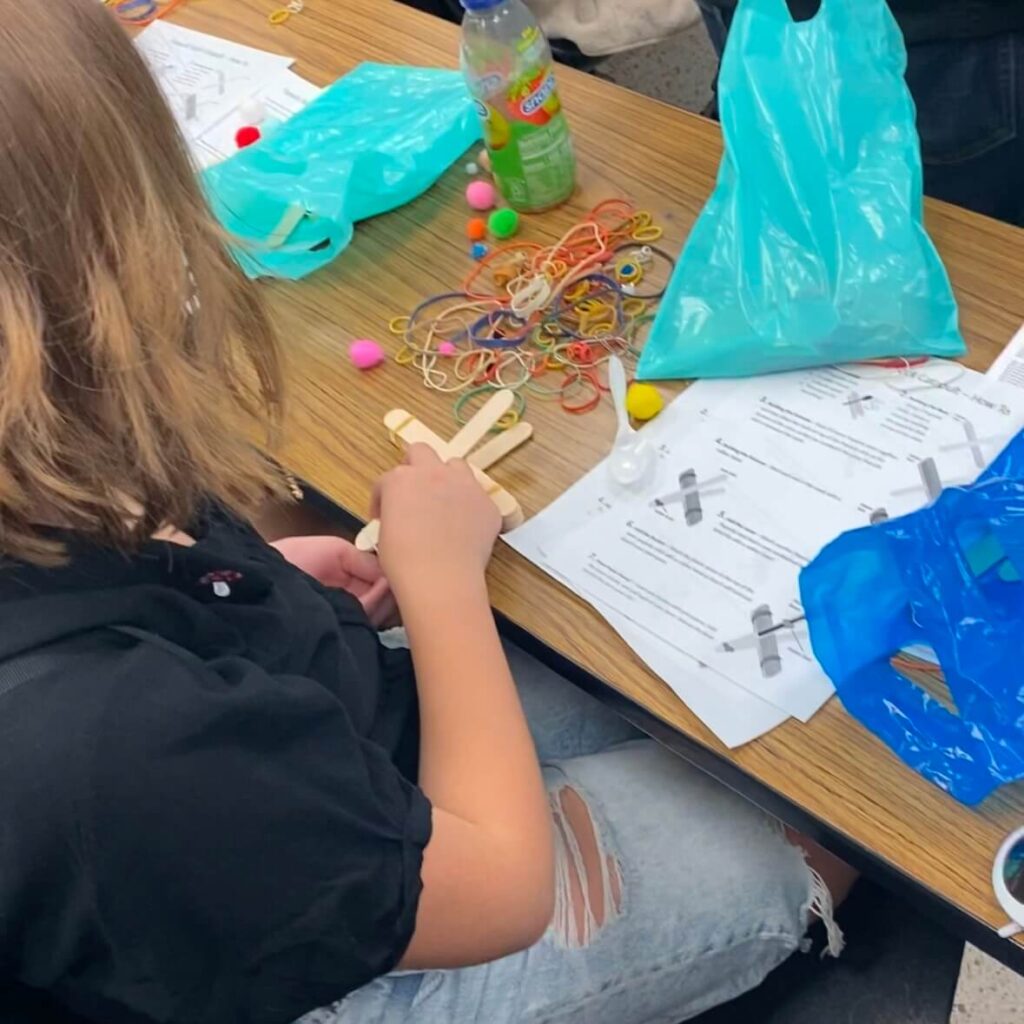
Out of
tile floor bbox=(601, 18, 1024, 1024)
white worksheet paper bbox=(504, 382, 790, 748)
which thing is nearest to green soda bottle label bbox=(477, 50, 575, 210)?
white worksheet paper bbox=(504, 382, 790, 748)

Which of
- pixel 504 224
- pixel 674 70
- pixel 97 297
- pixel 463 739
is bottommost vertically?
pixel 674 70

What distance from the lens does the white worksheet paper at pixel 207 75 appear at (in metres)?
1.14

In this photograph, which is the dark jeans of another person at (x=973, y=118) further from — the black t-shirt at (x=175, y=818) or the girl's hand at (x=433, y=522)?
the black t-shirt at (x=175, y=818)

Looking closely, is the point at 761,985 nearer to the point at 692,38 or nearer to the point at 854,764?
the point at 854,764

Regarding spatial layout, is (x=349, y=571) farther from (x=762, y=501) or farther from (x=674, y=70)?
(x=674, y=70)

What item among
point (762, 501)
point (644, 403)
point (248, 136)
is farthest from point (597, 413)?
point (248, 136)

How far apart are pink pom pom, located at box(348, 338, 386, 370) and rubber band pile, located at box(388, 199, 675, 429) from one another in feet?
0.05

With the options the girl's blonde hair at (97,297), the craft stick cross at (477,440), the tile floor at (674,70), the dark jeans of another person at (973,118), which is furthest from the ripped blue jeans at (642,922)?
the tile floor at (674,70)

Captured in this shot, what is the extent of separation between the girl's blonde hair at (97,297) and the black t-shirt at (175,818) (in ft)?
0.12

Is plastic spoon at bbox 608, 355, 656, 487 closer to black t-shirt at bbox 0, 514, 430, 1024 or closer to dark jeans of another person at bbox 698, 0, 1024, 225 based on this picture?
black t-shirt at bbox 0, 514, 430, 1024

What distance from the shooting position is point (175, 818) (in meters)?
0.48

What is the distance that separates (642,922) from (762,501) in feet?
0.87

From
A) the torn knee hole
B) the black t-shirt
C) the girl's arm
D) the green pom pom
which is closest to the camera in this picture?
the black t-shirt

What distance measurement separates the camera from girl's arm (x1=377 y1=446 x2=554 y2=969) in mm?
584
